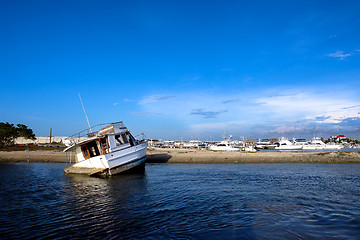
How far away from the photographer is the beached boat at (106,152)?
23.9 meters

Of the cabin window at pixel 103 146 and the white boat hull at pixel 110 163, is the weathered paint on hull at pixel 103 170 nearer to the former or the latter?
the white boat hull at pixel 110 163

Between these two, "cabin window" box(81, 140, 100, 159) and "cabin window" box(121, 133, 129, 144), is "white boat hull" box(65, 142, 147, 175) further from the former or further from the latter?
"cabin window" box(121, 133, 129, 144)

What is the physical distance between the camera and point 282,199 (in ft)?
47.7

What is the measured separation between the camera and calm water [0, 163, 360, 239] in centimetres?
914

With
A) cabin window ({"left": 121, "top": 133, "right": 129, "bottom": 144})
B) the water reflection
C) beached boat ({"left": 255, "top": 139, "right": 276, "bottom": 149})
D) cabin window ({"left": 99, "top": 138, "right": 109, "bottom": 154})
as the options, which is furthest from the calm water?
beached boat ({"left": 255, "top": 139, "right": 276, "bottom": 149})

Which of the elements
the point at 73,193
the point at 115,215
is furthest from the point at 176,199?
the point at 73,193

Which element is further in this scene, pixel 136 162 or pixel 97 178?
pixel 136 162

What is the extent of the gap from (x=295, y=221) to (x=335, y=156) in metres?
40.7

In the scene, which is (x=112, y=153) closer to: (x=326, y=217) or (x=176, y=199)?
(x=176, y=199)

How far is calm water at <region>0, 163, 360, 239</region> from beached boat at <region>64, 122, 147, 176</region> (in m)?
4.54

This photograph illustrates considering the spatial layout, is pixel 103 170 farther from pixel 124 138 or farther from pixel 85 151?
pixel 124 138

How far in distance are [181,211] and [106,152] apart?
50.6 feet

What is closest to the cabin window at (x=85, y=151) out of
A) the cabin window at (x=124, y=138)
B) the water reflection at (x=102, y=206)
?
the cabin window at (x=124, y=138)

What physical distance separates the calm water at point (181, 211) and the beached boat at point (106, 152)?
4.54m
